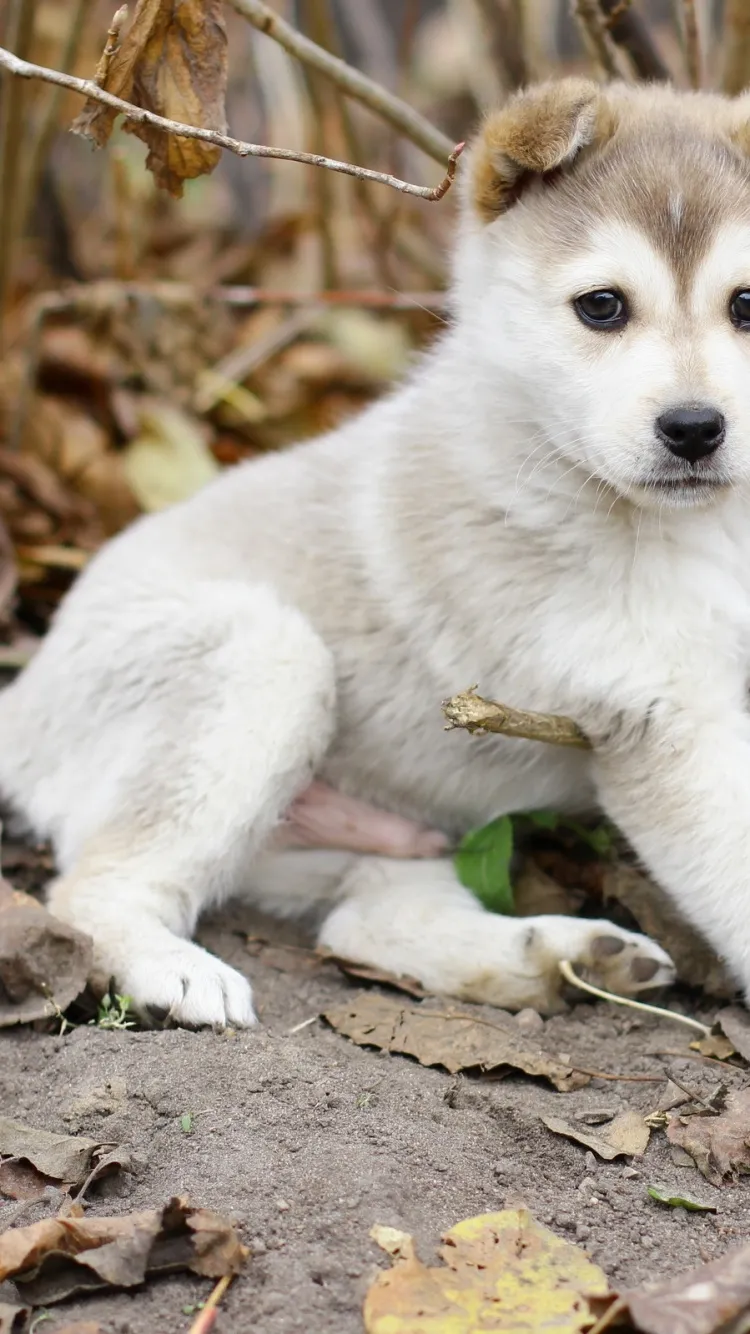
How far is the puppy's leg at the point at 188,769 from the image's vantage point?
12.0 ft

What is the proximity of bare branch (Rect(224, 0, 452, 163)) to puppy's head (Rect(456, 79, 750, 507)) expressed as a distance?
2.25ft

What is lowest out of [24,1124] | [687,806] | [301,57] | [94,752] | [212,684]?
[24,1124]

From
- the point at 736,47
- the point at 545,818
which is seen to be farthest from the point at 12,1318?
the point at 736,47

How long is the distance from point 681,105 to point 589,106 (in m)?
A: 0.42

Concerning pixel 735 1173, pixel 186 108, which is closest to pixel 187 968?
pixel 735 1173

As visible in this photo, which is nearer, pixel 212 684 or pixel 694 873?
pixel 694 873

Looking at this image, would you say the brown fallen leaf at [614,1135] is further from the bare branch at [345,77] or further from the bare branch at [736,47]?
the bare branch at [736,47]

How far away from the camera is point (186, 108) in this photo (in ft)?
11.3

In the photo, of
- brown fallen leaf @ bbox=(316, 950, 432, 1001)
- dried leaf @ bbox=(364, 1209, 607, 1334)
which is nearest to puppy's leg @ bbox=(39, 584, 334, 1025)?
brown fallen leaf @ bbox=(316, 950, 432, 1001)

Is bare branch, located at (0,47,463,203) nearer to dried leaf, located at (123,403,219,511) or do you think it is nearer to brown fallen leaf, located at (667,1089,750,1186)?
brown fallen leaf, located at (667,1089,750,1186)

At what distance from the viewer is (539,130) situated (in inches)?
129

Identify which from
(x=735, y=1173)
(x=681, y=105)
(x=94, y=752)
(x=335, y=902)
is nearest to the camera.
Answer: (x=735, y=1173)

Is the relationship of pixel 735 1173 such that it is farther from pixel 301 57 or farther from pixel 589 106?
pixel 301 57

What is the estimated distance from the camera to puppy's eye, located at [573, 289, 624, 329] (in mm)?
3285
